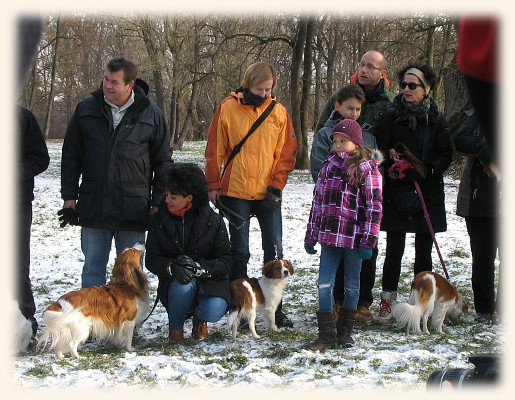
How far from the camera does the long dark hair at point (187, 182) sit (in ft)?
15.2

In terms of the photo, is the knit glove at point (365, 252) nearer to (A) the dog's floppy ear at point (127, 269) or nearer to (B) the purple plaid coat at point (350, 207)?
(B) the purple plaid coat at point (350, 207)

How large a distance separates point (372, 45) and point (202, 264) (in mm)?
17163

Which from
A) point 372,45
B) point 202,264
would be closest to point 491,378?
point 202,264

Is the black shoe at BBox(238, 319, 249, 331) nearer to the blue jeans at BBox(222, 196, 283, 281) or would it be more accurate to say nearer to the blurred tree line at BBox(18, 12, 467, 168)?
the blue jeans at BBox(222, 196, 283, 281)

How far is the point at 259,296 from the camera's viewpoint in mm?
5000

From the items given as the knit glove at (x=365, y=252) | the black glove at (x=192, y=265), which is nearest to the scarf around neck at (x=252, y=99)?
the black glove at (x=192, y=265)

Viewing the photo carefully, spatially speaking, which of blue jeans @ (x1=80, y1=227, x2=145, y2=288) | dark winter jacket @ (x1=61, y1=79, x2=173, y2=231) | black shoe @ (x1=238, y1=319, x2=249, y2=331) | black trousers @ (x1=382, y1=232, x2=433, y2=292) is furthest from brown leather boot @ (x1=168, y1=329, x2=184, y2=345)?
black trousers @ (x1=382, y1=232, x2=433, y2=292)

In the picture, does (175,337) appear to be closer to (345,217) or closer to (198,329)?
(198,329)

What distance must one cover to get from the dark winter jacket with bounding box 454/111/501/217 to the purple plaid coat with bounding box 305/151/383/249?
1054 millimetres

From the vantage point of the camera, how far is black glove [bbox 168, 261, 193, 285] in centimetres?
447

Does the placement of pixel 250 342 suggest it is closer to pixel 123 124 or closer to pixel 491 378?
pixel 123 124

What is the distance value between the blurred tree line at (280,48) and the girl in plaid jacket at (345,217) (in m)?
9.18

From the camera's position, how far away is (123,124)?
4801mm

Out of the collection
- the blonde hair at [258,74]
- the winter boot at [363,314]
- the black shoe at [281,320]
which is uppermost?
the blonde hair at [258,74]
